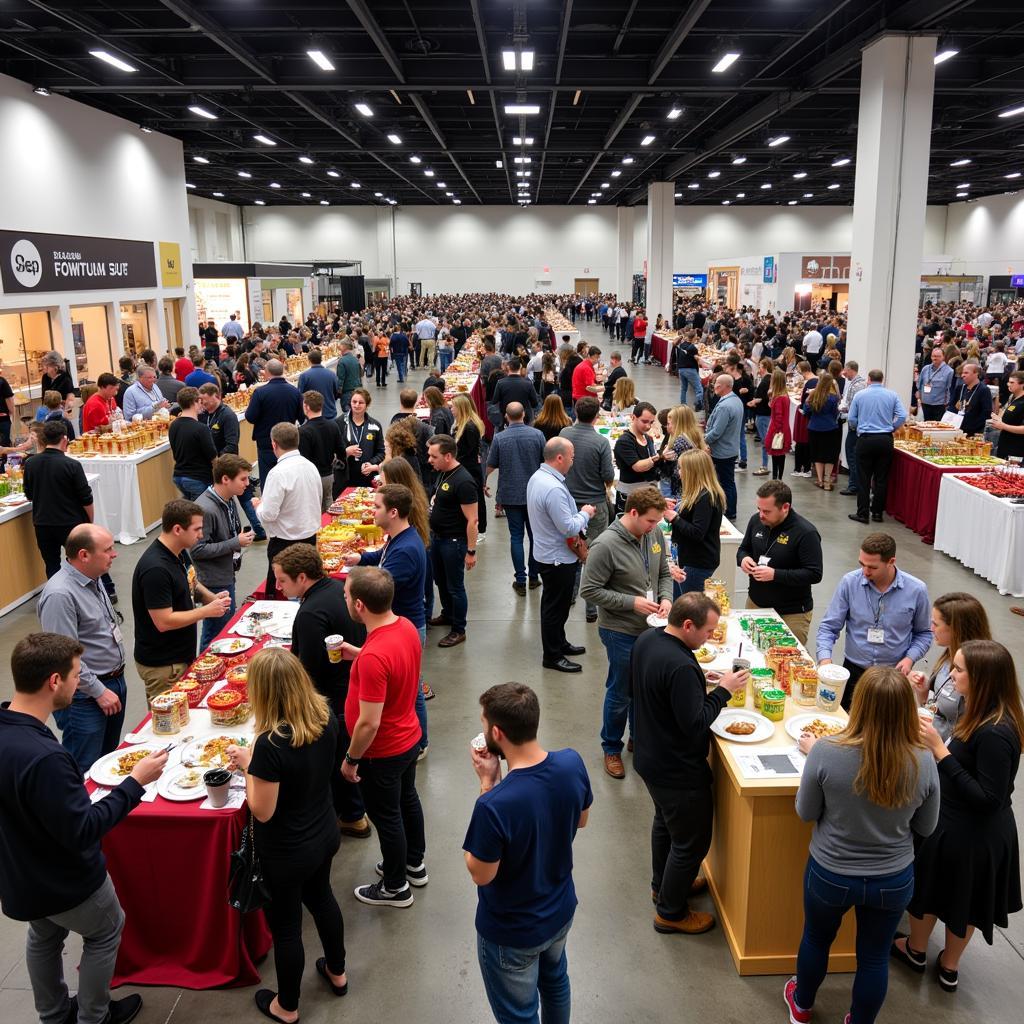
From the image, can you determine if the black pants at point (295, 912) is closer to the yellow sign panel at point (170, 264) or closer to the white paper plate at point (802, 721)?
the white paper plate at point (802, 721)

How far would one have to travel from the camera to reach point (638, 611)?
14.1ft

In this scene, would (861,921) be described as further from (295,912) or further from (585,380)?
(585,380)

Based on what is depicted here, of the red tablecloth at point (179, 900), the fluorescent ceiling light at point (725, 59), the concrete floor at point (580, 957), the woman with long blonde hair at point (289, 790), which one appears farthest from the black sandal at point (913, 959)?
the fluorescent ceiling light at point (725, 59)

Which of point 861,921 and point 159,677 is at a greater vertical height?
point 159,677

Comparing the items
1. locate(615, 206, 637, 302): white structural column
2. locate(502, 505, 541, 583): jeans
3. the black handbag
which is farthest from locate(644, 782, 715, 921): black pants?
locate(615, 206, 637, 302): white structural column

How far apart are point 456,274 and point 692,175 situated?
54.8 ft

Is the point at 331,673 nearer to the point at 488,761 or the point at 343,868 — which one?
the point at 343,868

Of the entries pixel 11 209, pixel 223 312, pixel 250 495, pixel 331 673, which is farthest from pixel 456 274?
pixel 331 673

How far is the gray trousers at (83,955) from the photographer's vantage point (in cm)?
284

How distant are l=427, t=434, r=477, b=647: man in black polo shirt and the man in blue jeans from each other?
3464mm

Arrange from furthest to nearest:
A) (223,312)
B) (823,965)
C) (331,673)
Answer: (223,312) < (331,673) < (823,965)

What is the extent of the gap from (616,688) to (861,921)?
6.07 ft

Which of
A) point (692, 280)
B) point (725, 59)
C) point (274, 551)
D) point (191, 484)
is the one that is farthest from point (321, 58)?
point (692, 280)

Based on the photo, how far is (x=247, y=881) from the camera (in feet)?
9.56
